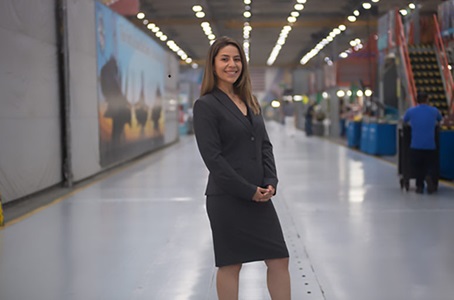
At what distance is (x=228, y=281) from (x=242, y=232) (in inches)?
10.1

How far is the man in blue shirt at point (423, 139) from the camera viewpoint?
8711mm

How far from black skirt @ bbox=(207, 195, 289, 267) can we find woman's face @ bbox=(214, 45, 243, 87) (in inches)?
21.0

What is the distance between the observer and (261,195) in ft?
9.55

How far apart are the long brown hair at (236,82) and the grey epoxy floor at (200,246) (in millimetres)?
1527

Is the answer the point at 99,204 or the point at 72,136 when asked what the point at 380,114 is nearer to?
the point at 72,136

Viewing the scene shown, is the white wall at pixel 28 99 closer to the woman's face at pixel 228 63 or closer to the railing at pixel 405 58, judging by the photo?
the woman's face at pixel 228 63

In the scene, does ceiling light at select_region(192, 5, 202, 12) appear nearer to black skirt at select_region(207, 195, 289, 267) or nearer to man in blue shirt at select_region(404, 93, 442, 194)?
man in blue shirt at select_region(404, 93, 442, 194)

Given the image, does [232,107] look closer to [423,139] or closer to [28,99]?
[423,139]

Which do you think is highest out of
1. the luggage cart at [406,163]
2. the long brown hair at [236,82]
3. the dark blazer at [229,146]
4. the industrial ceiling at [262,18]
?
the industrial ceiling at [262,18]

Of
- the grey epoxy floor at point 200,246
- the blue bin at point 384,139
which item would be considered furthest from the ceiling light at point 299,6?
the grey epoxy floor at point 200,246

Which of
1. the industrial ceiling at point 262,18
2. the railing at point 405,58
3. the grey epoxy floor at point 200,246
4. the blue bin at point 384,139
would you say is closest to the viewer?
the grey epoxy floor at point 200,246

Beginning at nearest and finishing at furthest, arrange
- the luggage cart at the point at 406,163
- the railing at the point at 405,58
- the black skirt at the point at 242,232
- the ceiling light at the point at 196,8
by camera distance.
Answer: the black skirt at the point at 242,232 → the luggage cart at the point at 406,163 → the railing at the point at 405,58 → the ceiling light at the point at 196,8

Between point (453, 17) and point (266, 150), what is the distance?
1190 centimetres

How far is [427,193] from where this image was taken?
8.97 metres
